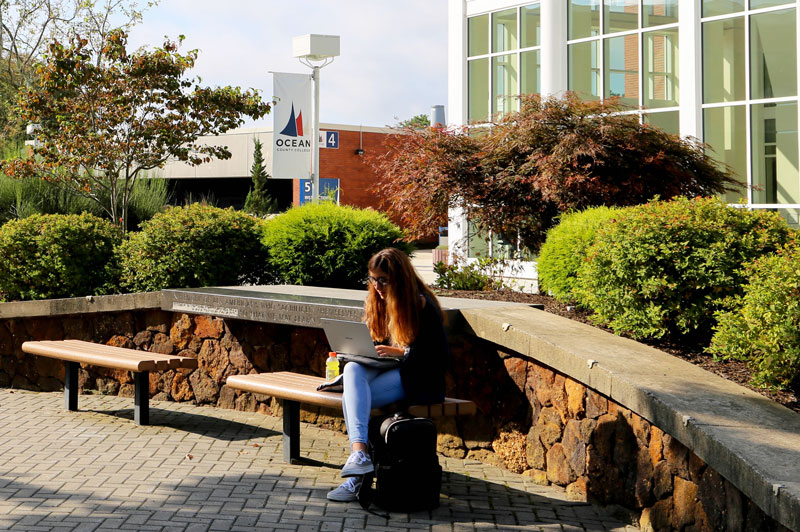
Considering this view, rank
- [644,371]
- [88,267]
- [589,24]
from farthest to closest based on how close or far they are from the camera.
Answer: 1. [589,24]
2. [88,267]
3. [644,371]

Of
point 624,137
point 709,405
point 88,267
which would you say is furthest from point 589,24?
point 709,405

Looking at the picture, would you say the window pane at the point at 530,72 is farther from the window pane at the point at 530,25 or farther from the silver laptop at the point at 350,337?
the silver laptop at the point at 350,337

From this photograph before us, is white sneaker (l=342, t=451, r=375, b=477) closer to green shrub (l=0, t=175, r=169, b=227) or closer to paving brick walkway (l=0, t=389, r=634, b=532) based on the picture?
paving brick walkway (l=0, t=389, r=634, b=532)

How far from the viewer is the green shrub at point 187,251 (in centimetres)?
988

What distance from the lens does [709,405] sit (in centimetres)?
470

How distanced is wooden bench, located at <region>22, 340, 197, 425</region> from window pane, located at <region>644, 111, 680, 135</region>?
8.92 meters

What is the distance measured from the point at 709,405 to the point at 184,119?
35.8 feet

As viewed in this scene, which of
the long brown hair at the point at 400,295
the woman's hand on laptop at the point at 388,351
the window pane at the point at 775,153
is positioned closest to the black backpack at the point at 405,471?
the woman's hand on laptop at the point at 388,351

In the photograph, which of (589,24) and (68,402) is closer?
(68,402)

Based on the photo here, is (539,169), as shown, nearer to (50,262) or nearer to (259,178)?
(50,262)

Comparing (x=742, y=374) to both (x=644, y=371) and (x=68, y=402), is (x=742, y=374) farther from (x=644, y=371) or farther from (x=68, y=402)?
(x=68, y=402)

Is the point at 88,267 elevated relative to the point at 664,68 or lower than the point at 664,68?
lower

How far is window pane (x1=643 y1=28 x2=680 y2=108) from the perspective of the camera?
45.4 ft

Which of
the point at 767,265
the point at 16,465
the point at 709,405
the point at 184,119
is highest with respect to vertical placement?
the point at 184,119
